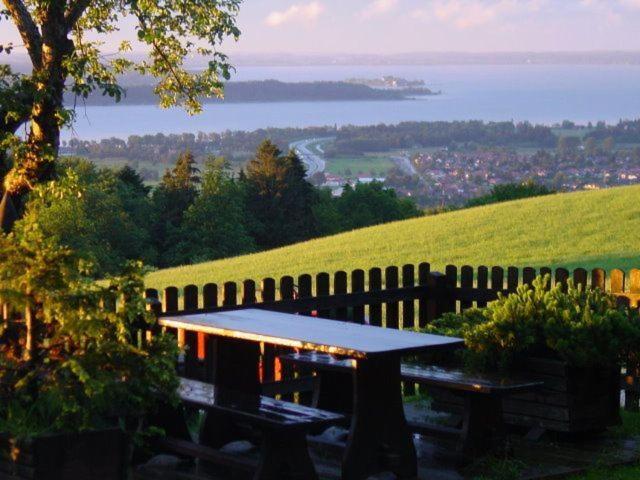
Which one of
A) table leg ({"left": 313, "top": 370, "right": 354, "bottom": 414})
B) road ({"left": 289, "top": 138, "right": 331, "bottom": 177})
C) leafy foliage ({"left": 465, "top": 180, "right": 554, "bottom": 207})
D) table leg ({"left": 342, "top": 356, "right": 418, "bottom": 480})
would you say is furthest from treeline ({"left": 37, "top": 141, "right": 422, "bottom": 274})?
table leg ({"left": 342, "top": 356, "right": 418, "bottom": 480})

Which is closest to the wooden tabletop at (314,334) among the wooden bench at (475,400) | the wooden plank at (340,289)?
the wooden bench at (475,400)

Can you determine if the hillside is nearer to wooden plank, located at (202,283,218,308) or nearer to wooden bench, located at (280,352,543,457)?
wooden plank, located at (202,283,218,308)

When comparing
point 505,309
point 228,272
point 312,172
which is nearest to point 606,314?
point 505,309

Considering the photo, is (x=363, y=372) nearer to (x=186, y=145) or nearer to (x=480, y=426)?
(x=480, y=426)

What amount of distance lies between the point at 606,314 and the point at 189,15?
5.55 m

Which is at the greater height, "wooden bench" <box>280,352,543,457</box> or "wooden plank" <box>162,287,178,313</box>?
"wooden plank" <box>162,287,178,313</box>

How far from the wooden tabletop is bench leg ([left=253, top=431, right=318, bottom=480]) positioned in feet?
1.90

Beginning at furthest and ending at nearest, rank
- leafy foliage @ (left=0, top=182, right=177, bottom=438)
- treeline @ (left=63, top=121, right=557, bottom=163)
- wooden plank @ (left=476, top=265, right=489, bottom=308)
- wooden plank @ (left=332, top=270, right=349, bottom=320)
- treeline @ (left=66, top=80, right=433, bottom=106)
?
treeline @ (left=63, top=121, right=557, bottom=163) → treeline @ (left=66, top=80, right=433, bottom=106) → wooden plank @ (left=476, top=265, right=489, bottom=308) → wooden plank @ (left=332, top=270, right=349, bottom=320) → leafy foliage @ (left=0, top=182, right=177, bottom=438)

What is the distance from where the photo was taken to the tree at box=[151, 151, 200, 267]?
304 ft

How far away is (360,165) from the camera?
490 ft

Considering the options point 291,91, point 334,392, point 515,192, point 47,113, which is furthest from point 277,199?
point 334,392

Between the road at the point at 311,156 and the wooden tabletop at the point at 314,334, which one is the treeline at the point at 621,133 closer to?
the road at the point at 311,156

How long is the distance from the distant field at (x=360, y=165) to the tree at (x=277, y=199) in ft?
135

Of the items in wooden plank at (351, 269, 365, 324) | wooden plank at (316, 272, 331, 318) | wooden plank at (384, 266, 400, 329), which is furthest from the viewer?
wooden plank at (384, 266, 400, 329)
